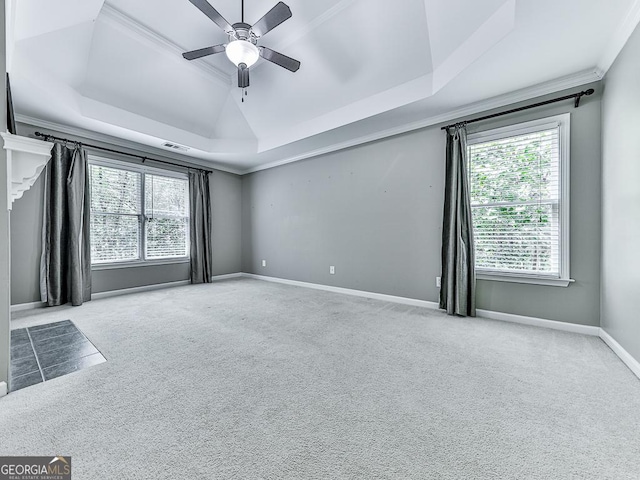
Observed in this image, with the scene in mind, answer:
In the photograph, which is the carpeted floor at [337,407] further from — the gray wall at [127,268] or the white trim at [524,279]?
the gray wall at [127,268]

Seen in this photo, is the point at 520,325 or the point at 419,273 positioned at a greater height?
the point at 419,273

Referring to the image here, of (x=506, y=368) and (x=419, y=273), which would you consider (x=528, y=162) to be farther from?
(x=506, y=368)

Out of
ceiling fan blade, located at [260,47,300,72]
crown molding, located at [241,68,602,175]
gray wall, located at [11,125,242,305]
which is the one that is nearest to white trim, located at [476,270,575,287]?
crown molding, located at [241,68,602,175]

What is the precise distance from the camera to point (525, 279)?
292 cm

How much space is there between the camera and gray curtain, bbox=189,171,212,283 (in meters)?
5.28

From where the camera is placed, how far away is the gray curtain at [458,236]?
10.4ft

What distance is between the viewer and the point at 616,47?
2195 mm

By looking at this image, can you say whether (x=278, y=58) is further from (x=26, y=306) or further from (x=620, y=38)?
(x=26, y=306)

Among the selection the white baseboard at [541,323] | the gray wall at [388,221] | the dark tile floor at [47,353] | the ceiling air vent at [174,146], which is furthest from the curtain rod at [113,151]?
the white baseboard at [541,323]

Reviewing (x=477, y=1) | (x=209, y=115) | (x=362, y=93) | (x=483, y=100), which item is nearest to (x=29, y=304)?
(x=209, y=115)

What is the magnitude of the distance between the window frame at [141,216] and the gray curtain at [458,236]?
4.66 metres

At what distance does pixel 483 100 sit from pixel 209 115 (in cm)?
398

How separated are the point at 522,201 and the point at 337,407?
293cm

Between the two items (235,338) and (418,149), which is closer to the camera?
(235,338)
